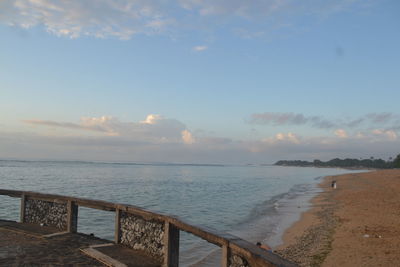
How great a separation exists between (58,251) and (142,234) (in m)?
1.63

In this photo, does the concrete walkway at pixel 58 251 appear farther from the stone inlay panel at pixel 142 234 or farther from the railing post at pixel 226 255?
the railing post at pixel 226 255

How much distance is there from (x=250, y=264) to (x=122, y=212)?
12.6ft

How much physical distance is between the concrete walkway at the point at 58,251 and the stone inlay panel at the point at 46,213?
260 millimetres

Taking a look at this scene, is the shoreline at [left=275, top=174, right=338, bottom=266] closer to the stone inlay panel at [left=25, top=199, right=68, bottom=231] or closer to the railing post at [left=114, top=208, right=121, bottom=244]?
the railing post at [left=114, top=208, right=121, bottom=244]

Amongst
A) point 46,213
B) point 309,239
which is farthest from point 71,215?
point 309,239

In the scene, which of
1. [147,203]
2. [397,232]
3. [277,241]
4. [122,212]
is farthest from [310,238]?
[147,203]

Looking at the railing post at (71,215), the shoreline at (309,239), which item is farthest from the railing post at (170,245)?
the shoreline at (309,239)

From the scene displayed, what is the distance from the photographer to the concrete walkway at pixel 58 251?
234 inches

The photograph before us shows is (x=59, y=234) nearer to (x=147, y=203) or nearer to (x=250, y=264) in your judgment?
(x=250, y=264)

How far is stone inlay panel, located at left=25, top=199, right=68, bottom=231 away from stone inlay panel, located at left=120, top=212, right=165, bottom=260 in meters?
2.13

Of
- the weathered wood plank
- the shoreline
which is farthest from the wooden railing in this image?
the shoreline

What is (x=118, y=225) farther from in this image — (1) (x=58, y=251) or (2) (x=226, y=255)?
(2) (x=226, y=255)

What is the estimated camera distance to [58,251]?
664cm

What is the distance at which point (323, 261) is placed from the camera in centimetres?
1125
